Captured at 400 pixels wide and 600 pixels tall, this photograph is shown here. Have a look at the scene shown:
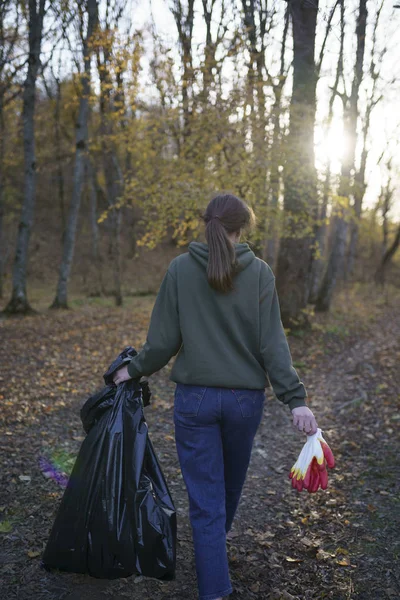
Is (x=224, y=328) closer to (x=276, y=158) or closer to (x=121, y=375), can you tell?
(x=121, y=375)

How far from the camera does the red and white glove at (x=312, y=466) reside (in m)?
2.46

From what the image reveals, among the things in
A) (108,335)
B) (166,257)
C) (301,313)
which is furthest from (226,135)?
(166,257)

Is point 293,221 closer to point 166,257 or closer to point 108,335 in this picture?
point 108,335

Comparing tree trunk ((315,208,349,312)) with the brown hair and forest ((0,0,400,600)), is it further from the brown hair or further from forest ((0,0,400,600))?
the brown hair

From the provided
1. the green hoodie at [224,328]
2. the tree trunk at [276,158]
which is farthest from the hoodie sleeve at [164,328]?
the tree trunk at [276,158]

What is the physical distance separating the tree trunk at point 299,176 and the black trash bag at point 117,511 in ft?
22.8

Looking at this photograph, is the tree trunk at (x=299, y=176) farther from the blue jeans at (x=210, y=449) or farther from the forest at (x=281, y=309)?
the blue jeans at (x=210, y=449)

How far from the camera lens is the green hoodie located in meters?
2.38

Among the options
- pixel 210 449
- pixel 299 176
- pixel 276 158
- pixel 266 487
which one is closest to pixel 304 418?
pixel 210 449

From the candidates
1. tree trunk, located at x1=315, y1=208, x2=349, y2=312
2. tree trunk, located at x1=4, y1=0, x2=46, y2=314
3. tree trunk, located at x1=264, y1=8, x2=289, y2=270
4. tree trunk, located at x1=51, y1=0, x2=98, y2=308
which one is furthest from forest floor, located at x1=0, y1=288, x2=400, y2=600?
tree trunk, located at x1=315, y1=208, x2=349, y2=312

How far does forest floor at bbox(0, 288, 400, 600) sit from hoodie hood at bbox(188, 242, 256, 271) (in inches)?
69.6

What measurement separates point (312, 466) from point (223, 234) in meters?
1.16

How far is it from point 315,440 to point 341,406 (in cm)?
425

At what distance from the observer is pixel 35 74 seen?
39.7 ft
